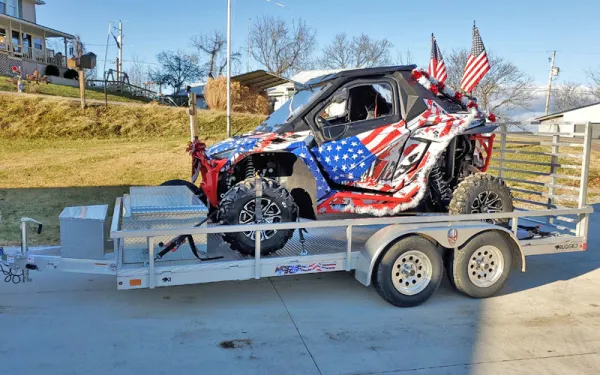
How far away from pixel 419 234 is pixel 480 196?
4.61 ft

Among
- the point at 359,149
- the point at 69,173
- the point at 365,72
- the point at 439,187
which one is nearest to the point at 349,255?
the point at 359,149

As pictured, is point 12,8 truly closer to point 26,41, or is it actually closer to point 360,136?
point 26,41

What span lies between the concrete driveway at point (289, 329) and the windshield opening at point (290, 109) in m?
1.82

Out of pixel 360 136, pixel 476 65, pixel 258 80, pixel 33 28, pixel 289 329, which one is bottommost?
pixel 289 329

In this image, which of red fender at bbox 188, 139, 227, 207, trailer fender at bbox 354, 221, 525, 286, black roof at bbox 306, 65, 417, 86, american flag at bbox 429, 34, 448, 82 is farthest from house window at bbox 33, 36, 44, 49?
trailer fender at bbox 354, 221, 525, 286

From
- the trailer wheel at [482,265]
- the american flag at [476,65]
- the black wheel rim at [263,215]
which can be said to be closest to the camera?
the black wheel rim at [263,215]

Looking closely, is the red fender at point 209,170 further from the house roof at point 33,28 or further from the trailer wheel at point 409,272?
the house roof at point 33,28

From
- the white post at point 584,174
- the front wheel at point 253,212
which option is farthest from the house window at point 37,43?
the white post at point 584,174

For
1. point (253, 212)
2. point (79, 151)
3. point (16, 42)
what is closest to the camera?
point (253, 212)

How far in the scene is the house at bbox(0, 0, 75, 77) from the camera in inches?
1240

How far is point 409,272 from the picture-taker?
17.0 feet

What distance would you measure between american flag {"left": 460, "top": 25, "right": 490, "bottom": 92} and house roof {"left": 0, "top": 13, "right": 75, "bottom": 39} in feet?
106

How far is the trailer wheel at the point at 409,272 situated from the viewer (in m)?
5.04

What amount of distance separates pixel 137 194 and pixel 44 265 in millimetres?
1296
